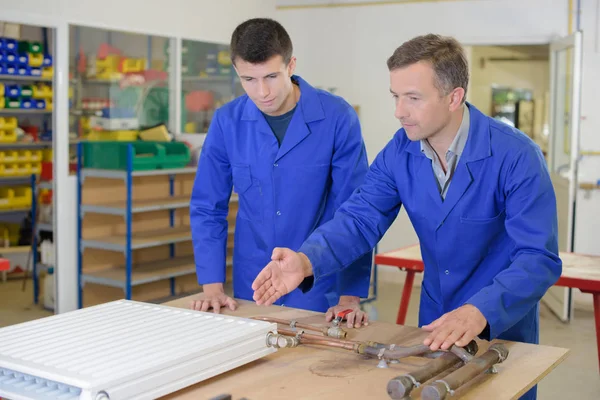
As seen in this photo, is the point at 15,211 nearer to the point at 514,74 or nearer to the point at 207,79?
the point at 207,79

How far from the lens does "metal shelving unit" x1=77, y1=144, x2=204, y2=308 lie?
5285mm

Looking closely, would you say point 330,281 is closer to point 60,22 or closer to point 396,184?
point 396,184

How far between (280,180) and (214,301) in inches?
19.2

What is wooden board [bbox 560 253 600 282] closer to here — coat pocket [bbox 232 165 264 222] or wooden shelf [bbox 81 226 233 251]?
coat pocket [bbox 232 165 264 222]

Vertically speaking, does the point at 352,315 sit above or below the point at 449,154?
below

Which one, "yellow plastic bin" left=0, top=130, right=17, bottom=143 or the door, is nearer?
the door

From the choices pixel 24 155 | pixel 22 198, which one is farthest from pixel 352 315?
pixel 22 198

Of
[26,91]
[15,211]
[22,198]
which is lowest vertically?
[15,211]

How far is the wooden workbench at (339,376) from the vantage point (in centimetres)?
152

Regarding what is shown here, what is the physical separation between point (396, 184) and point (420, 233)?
0.16 meters

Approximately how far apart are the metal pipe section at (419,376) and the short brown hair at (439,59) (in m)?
0.70

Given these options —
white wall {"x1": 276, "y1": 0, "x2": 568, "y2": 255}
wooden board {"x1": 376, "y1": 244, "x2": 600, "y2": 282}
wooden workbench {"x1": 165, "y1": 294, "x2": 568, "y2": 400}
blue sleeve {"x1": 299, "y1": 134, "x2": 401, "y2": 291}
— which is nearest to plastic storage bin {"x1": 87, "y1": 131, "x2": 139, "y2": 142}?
white wall {"x1": 276, "y1": 0, "x2": 568, "y2": 255}

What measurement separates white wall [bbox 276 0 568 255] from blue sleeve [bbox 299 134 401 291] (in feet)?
16.5

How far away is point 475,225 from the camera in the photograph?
6.68 feet
